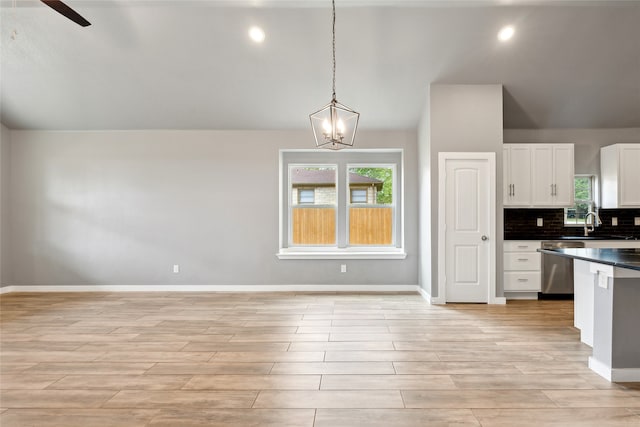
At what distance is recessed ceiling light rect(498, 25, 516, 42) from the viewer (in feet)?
14.1

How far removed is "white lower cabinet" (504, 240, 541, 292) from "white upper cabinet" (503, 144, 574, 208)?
610 mm

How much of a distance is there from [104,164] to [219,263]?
95.4 inches

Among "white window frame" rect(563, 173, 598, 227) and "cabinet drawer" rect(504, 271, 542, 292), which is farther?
"white window frame" rect(563, 173, 598, 227)

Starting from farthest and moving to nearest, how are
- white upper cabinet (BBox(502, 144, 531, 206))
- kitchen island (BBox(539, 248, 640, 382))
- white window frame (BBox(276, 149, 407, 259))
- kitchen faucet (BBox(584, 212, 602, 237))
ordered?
1. white window frame (BBox(276, 149, 407, 259))
2. kitchen faucet (BBox(584, 212, 602, 237))
3. white upper cabinet (BBox(502, 144, 531, 206))
4. kitchen island (BBox(539, 248, 640, 382))

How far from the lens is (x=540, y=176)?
5.41 meters

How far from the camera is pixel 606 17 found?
13.8 feet

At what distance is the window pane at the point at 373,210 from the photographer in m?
6.24

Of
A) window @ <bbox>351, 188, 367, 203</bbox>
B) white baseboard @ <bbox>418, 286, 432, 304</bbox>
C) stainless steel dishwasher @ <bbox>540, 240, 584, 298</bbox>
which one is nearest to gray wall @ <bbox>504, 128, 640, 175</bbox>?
stainless steel dishwasher @ <bbox>540, 240, 584, 298</bbox>

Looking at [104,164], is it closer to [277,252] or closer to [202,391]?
[277,252]

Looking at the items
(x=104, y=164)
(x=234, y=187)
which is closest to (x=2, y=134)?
(x=104, y=164)

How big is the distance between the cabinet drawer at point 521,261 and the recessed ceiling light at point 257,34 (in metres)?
4.35

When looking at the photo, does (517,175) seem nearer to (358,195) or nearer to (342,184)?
(358,195)

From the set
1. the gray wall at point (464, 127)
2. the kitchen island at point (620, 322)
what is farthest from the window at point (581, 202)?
the kitchen island at point (620, 322)

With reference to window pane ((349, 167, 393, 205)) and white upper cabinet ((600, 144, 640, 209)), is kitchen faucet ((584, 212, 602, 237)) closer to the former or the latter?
white upper cabinet ((600, 144, 640, 209))
